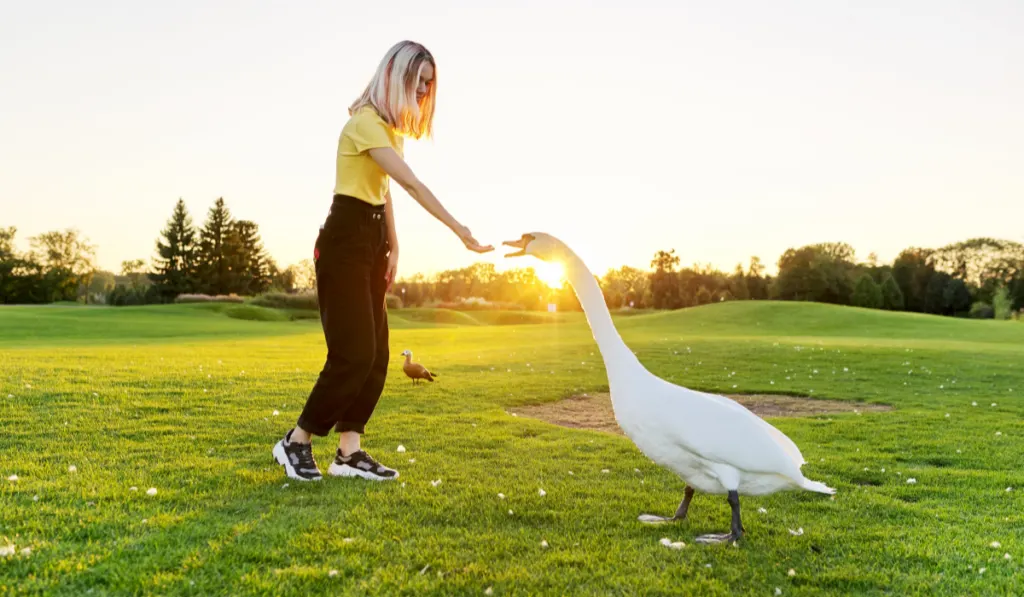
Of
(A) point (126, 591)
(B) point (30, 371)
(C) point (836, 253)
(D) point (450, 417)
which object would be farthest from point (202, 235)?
(C) point (836, 253)

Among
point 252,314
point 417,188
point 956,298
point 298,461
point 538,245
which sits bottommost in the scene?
point 298,461

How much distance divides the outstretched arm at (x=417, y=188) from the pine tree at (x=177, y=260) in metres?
69.9

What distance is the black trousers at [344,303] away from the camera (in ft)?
16.2

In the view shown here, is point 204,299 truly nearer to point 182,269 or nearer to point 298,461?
point 182,269

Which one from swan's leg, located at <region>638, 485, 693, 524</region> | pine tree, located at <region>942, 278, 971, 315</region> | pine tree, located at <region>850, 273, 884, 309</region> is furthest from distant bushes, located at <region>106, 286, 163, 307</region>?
pine tree, located at <region>942, 278, 971, 315</region>

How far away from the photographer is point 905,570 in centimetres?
363

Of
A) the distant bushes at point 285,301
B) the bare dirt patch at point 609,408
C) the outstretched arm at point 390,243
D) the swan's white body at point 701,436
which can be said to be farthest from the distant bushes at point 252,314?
the swan's white body at point 701,436

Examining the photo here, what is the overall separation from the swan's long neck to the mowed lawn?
102 cm

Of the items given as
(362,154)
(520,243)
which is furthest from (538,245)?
(362,154)

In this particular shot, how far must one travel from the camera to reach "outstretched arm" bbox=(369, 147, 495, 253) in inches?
188

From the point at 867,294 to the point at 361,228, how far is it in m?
73.1

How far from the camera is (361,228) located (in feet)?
16.4

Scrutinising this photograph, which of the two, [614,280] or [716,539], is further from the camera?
[614,280]

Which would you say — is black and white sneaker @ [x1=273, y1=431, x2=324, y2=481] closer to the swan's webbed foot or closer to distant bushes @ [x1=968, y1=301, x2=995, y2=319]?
the swan's webbed foot
